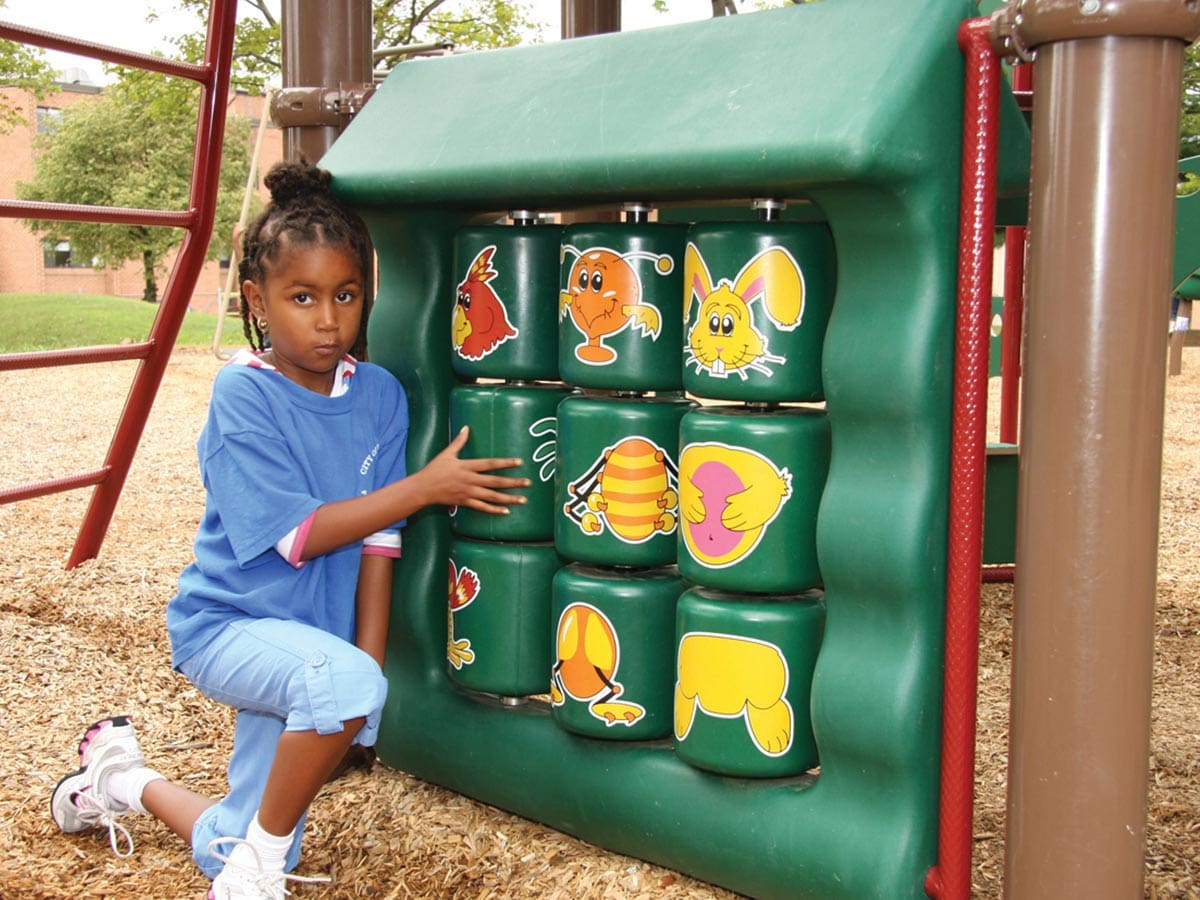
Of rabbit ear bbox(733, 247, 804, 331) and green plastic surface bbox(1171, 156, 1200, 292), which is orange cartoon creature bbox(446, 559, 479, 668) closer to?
rabbit ear bbox(733, 247, 804, 331)

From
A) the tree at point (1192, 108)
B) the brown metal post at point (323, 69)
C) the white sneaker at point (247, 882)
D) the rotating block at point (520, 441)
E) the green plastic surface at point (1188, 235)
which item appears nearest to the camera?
the white sneaker at point (247, 882)

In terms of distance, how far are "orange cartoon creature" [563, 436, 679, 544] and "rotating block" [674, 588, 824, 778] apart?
16 centimetres

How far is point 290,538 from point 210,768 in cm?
92

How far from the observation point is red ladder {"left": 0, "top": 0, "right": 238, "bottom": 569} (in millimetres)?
3598

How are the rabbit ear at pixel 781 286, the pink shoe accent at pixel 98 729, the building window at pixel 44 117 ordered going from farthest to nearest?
1. the building window at pixel 44 117
2. the pink shoe accent at pixel 98 729
3. the rabbit ear at pixel 781 286

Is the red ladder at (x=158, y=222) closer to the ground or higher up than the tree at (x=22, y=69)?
closer to the ground

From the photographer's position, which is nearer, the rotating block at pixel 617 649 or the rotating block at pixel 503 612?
the rotating block at pixel 617 649

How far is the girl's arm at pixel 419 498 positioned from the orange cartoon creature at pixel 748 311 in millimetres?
496

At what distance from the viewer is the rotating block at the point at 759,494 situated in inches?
79.9

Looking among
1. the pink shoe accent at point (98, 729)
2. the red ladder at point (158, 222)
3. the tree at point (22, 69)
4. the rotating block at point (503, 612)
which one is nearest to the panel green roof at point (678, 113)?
the rotating block at point (503, 612)

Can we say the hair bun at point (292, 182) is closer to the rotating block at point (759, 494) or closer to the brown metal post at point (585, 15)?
the rotating block at point (759, 494)

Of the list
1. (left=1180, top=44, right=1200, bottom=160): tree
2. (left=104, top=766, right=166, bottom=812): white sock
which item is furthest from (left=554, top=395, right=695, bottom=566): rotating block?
(left=1180, top=44, right=1200, bottom=160): tree

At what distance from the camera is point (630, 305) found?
220 centimetres

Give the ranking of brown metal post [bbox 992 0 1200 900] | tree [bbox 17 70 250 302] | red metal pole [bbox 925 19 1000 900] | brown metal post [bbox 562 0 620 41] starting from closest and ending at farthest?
brown metal post [bbox 992 0 1200 900]
red metal pole [bbox 925 19 1000 900]
brown metal post [bbox 562 0 620 41]
tree [bbox 17 70 250 302]
